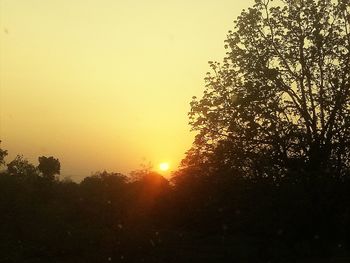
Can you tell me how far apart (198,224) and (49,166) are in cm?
4033

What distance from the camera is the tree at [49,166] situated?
6425 centimetres

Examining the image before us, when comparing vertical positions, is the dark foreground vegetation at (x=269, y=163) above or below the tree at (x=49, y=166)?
below

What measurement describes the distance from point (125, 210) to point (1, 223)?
8.49 meters

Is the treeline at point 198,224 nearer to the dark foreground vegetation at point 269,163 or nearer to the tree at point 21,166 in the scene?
the dark foreground vegetation at point 269,163

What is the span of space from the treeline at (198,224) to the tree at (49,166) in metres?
30.8

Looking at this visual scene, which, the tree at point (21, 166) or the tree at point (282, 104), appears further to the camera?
the tree at point (21, 166)

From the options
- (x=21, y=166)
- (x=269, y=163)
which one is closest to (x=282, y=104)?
(x=269, y=163)

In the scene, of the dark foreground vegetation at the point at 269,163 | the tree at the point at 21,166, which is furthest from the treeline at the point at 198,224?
the tree at the point at 21,166

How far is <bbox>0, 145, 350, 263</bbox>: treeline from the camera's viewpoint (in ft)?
63.5

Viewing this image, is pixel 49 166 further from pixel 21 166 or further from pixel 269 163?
pixel 269 163

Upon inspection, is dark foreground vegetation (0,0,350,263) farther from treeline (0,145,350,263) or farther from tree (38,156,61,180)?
tree (38,156,61,180)

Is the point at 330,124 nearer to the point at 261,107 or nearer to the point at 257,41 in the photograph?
the point at 261,107

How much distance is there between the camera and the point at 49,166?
66188 mm

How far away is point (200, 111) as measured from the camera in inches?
846
